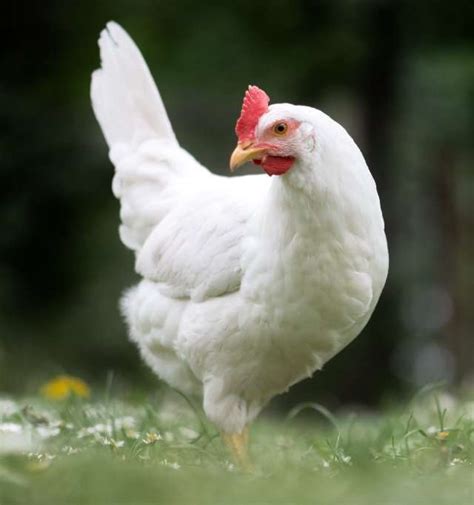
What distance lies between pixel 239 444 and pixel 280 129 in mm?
1416

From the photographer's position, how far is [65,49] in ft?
32.5

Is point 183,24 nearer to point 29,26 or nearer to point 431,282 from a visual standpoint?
point 29,26

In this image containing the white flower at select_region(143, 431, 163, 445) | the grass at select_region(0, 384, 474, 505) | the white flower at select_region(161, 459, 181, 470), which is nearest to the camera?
the grass at select_region(0, 384, 474, 505)

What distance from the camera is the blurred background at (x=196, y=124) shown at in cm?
941

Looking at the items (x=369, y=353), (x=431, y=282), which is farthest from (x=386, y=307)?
(x=431, y=282)

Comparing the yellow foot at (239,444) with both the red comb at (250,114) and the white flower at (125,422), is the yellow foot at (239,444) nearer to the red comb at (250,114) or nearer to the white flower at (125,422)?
the white flower at (125,422)

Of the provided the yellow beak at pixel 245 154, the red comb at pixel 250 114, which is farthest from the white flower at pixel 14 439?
the red comb at pixel 250 114

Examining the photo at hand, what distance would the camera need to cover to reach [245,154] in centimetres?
404

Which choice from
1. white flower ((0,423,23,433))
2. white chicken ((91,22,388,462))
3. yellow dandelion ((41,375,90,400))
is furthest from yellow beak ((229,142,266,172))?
yellow dandelion ((41,375,90,400))

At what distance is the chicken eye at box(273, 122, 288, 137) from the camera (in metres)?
4.00

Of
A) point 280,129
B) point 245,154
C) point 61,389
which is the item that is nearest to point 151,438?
point 245,154

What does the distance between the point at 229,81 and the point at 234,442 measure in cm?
537

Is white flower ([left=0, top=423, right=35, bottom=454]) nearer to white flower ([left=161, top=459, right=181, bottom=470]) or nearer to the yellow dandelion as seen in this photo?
white flower ([left=161, top=459, right=181, bottom=470])

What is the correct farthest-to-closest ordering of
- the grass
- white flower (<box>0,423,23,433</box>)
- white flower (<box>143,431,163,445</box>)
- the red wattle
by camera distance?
white flower (<box>0,423,23,433</box>) → white flower (<box>143,431,163,445</box>) → the red wattle → the grass
